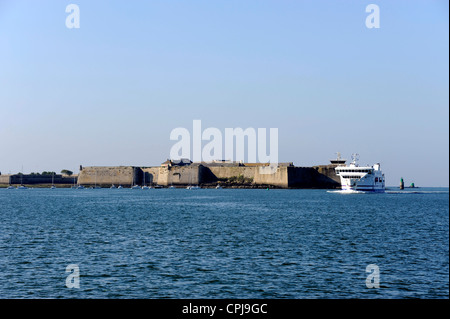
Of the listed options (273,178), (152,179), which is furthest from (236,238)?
(152,179)

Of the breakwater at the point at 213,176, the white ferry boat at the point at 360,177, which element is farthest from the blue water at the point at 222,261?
the breakwater at the point at 213,176

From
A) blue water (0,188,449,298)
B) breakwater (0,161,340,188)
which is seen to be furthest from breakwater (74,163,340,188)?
blue water (0,188,449,298)

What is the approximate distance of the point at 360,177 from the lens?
103938mm

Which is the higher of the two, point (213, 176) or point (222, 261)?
point (213, 176)

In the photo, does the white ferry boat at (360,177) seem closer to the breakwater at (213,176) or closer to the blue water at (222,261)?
the breakwater at (213,176)

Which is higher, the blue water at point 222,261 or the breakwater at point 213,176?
the breakwater at point 213,176

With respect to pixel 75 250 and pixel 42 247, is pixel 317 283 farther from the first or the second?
pixel 42 247

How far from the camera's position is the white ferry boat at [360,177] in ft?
337

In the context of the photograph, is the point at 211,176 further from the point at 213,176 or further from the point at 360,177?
the point at 360,177

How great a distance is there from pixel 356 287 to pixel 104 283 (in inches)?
330

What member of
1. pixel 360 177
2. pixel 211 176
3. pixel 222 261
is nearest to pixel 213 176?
pixel 211 176

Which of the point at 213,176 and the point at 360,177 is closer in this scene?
the point at 360,177

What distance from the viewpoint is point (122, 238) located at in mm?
29453
